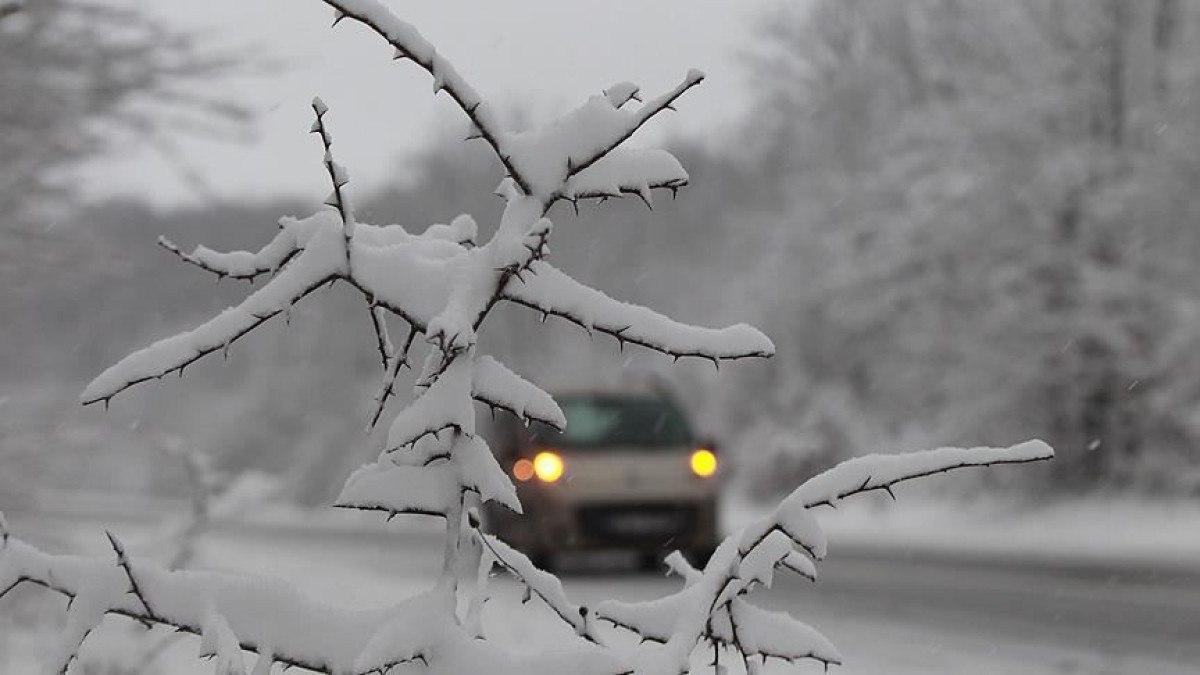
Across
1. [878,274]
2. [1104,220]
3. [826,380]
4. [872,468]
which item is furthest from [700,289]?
[872,468]

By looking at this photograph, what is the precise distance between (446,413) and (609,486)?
39.8 feet

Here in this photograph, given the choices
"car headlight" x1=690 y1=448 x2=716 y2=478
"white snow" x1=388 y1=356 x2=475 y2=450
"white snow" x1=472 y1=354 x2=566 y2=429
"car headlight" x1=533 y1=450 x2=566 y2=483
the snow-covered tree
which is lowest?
"white snow" x1=388 y1=356 x2=475 y2=450

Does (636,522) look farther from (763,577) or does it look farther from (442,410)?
(442,410)

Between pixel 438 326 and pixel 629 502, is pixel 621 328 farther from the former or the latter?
pixel 629 502

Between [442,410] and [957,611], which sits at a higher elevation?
[957,611]

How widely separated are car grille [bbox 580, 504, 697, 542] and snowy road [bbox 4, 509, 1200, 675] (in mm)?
377

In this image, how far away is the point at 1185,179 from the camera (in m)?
18.9

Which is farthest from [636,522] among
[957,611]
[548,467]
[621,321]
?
[621,321]

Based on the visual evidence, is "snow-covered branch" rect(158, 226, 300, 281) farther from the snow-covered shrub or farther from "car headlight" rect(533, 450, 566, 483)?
"car headlight" rect(533, 450, 566, 483)

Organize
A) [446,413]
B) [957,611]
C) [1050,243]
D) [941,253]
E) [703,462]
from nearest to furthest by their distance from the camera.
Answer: [446,413] → [957,611] → [703,462] → [1050,243] → [941,253]

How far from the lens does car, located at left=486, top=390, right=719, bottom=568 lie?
13.3 metres

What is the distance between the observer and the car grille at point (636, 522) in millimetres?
13297

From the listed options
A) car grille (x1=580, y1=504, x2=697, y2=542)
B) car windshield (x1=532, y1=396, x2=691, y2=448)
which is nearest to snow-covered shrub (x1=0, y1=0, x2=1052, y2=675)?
car grille (x1=580, y1=504, x2=697, y2=542)

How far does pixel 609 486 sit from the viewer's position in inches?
527
